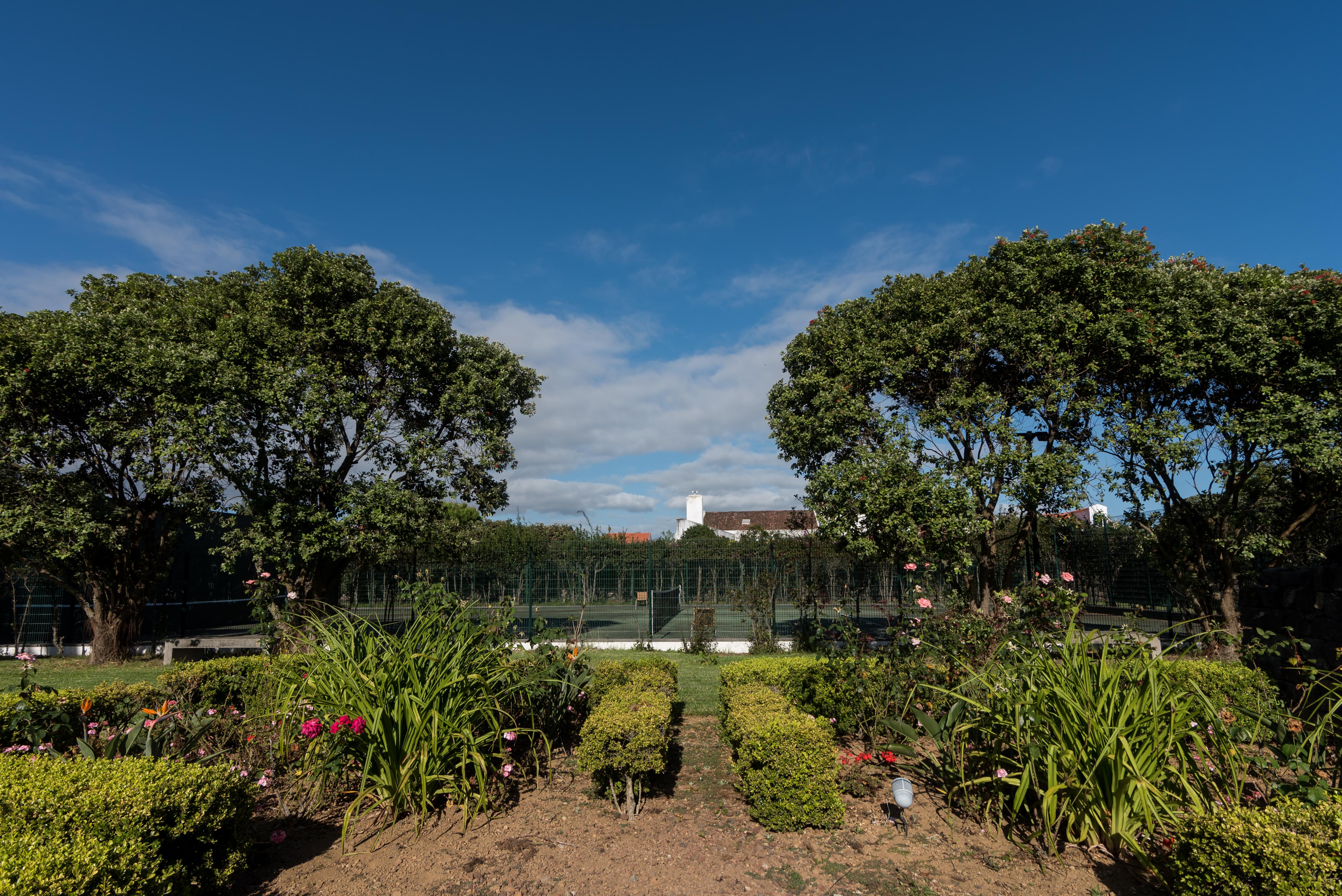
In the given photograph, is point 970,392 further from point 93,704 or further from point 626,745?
point 93,704

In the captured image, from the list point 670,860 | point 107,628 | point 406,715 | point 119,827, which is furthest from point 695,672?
point 107,628

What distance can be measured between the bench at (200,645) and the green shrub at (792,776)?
8.11m

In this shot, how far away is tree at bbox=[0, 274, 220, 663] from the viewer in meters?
10.8

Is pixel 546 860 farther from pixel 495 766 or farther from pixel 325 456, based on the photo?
pixel 325 456

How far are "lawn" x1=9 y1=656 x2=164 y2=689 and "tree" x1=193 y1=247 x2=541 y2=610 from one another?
2.48 meters

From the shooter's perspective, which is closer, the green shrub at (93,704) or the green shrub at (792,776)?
the green shrub at (792,776)

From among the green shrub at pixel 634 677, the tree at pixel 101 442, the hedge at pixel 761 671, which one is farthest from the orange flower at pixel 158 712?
the tree at pixel 101 442

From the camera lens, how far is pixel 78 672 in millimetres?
11406

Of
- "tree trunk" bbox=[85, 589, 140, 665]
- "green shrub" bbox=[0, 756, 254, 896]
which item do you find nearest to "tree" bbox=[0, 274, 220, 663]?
"tree trunk" bbox=[85, 589, 140, 665]

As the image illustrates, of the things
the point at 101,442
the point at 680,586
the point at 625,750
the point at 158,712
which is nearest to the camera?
the point at 625,750

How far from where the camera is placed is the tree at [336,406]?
11297 millimetres

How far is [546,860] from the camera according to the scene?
352 cm

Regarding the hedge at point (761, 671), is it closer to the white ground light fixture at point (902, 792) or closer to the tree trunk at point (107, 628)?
the white ground light fixture at point (902, 792)

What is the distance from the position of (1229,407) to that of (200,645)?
1947 centimetres
